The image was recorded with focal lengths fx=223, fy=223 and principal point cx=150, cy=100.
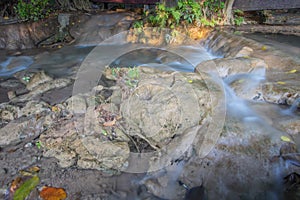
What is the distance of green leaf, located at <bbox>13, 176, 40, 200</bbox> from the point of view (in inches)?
100.0

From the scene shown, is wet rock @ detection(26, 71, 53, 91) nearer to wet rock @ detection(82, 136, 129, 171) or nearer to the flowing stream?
the flowing stream

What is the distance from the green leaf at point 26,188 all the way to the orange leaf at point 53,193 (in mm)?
153

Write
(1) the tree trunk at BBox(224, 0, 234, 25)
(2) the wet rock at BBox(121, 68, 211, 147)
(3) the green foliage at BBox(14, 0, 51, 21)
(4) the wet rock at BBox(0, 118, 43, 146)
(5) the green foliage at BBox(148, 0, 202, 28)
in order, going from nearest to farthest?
(2) the wet rock at BBox(121, 68, 211, 147), (4) the wet rock at BBox(0, 118, 43, 146), (5) the green foliage at BBox(148, 0, 202, 28), (1) the tree trunk at BBox(224, 0, 234, 25), (3) the green foliage at BBox(14, 0, 51, 21)

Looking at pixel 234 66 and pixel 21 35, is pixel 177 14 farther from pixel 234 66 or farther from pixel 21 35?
pixel 21 35

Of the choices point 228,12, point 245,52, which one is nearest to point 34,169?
point 245,52

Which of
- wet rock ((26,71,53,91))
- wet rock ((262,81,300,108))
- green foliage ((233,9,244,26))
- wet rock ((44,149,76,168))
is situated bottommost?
wet rock ((44,149,76,168))

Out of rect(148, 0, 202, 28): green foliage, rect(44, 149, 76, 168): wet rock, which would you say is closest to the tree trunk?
rect(148, 0, 202, 28): green foliage

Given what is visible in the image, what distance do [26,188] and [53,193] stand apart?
35 centimetres

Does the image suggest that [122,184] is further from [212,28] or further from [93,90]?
[212,28]

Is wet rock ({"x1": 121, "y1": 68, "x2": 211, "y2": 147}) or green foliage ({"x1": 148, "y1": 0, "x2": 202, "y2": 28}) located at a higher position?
green foliage ({"x1": 148, "y1": 0, "x2": 202, "y2": 28})

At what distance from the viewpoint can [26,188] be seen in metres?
2.61

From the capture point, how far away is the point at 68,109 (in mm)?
3836

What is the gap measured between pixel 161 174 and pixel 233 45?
449 centimetres

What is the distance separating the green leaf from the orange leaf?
0.15m
